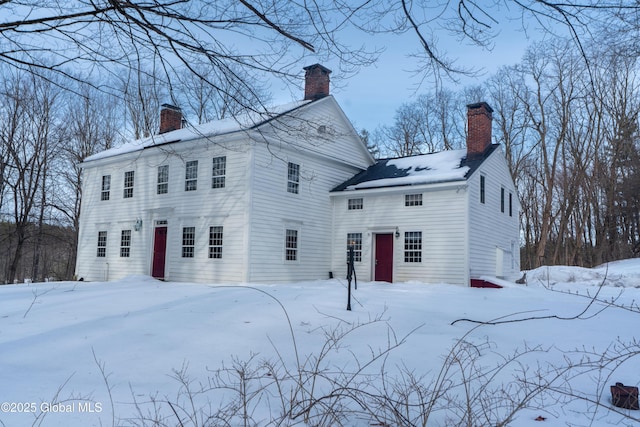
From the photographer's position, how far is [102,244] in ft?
64.1

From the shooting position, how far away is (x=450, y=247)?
15.3 m

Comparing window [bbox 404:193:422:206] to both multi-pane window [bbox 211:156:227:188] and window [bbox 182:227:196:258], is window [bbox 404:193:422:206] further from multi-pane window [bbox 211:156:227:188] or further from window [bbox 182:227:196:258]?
window [bbox 182:227:196:258]

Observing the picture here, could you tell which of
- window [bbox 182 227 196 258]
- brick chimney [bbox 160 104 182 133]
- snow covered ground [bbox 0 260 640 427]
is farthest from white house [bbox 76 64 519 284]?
snow covered ground [bbox 0 260 640 427]

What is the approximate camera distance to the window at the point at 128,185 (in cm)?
1888

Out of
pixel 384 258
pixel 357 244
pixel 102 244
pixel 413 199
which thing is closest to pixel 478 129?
pixel 413 199

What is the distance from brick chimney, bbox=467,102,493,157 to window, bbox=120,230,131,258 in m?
13.9

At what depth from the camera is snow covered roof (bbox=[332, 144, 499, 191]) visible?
620 inches

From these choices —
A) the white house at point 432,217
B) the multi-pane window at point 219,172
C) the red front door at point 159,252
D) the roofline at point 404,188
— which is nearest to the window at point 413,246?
the white house at point 432,217

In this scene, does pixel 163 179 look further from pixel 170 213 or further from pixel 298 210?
pixel 298 210

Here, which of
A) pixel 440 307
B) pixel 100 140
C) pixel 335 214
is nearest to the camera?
pixel 440 307

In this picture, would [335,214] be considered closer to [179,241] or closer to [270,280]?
[270,280]

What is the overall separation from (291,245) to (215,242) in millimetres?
2694

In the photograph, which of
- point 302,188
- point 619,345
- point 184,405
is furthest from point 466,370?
point 302,188

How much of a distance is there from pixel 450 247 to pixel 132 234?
1237 cm
